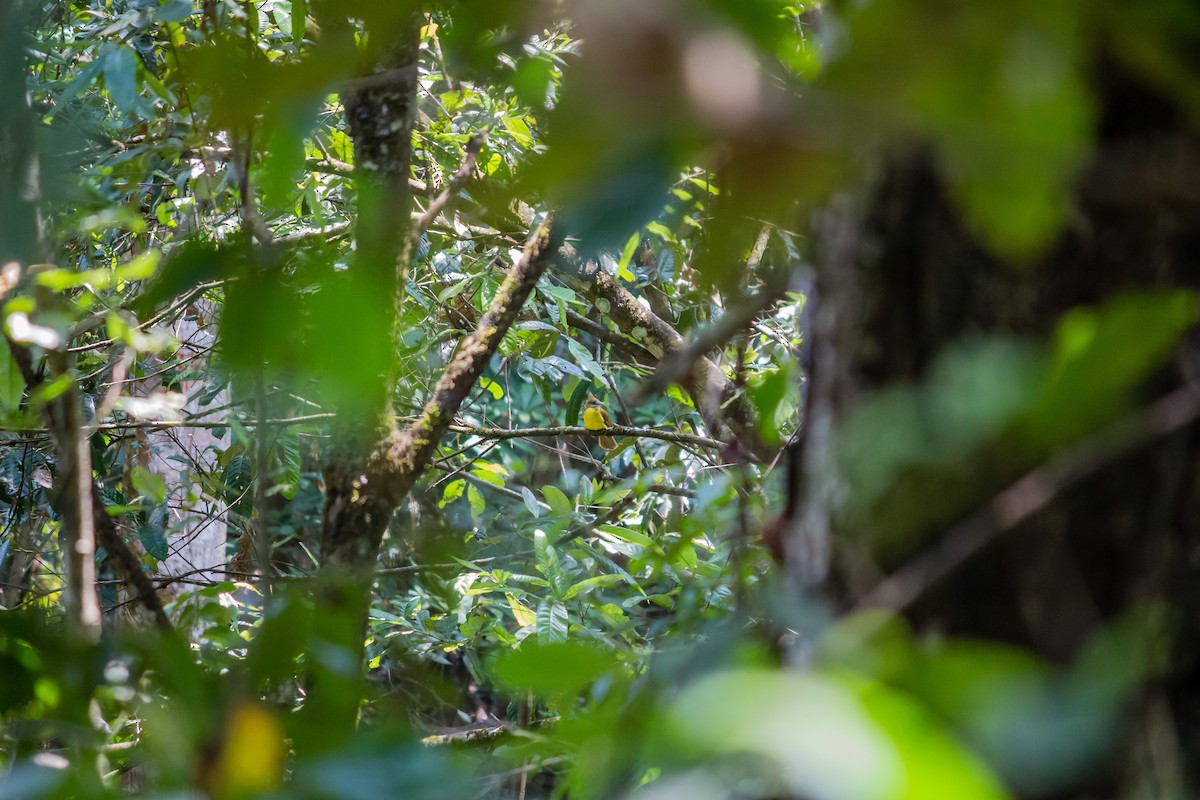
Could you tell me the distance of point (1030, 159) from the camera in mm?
204

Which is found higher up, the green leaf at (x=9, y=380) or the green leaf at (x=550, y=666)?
the green leaf at (x=9, y=380)

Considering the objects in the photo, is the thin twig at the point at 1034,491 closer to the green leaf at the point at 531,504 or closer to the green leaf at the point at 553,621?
the green leaf at the point at 553,621

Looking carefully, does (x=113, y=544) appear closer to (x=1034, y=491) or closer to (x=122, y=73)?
(x=1034, y=491)

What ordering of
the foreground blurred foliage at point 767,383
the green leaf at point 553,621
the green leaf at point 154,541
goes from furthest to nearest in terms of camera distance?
the green leaf at point 154,541, the green leaf at point 553,621, the foreground blurred foliage at point 767,383

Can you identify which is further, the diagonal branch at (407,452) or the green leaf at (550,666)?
the diagonal branch at (407,452)

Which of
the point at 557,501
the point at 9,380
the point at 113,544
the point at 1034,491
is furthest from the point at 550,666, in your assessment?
the point at 557,501

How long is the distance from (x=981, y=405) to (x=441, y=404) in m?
0.61

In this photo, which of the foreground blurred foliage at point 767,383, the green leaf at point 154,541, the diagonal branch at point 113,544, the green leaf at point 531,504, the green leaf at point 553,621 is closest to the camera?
the foreground blurred foliage at point 767,383

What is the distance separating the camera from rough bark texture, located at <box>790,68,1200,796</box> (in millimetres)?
271

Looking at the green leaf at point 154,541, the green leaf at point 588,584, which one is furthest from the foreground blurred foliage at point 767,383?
the green leaf at point 154,541

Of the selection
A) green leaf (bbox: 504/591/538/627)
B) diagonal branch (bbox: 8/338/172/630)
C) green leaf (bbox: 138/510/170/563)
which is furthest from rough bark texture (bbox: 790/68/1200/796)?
green leaf (bbox: 138/510/170/563)

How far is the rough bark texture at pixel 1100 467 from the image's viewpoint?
0.89 feet

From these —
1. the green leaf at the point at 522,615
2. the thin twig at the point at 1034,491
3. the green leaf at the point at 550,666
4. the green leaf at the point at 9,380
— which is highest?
the green leaf at the point at 522,615

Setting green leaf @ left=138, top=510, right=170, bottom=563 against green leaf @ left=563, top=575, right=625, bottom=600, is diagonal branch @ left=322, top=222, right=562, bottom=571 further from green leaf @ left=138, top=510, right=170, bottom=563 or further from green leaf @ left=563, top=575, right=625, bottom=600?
green leaf @ left=138, top=510, right=170, bottom=563
